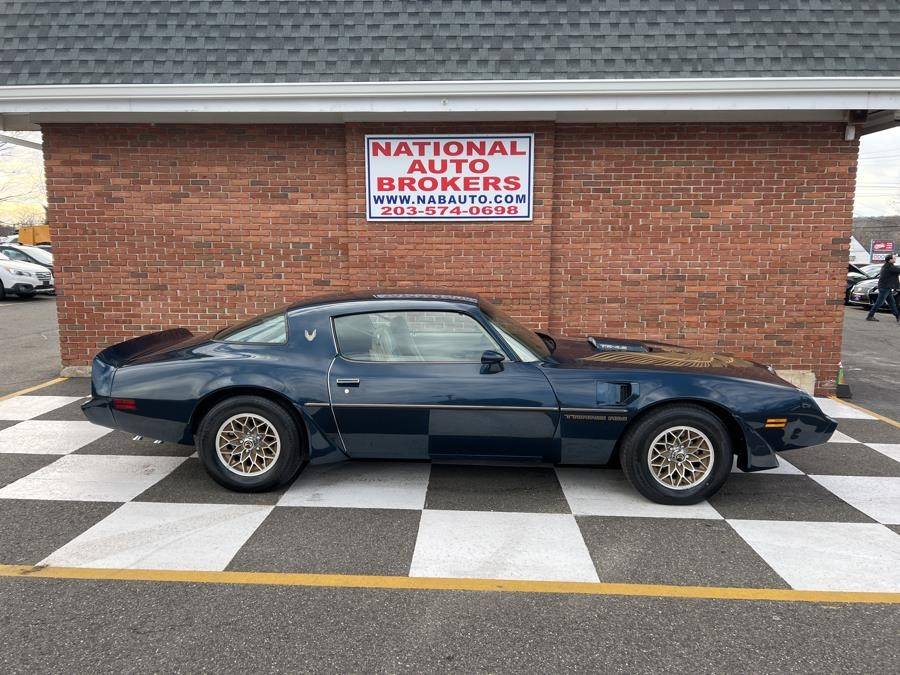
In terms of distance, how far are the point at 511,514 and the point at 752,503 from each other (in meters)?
1.60

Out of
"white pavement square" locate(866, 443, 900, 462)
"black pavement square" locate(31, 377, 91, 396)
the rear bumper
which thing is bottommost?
"white pavement square" locate(866, 443, 900, 462)

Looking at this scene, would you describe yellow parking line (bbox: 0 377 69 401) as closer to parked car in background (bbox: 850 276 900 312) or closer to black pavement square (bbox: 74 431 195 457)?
black pavement square (bbox: 74 431 195 457)

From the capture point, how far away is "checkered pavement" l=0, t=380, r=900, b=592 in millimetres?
3027

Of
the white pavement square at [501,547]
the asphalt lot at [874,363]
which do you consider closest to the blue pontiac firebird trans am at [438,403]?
the white pavement square at [501,547]

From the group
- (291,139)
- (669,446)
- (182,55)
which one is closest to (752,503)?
(669,446)

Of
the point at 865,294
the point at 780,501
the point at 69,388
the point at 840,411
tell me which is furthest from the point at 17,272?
the point at 865,294

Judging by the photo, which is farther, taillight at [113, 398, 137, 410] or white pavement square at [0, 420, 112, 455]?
white pavement square at [0, 420, 112, 455]

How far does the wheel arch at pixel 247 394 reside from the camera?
3.81m

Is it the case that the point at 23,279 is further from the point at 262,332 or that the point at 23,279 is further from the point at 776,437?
the point at 776,437

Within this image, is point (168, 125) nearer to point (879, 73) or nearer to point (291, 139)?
point (291, 139)

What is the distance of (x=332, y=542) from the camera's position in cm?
325

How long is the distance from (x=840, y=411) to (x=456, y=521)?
15.6 feet

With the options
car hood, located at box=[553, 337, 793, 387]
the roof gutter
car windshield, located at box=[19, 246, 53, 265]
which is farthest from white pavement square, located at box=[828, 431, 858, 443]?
car windshield, located at box=[19, 246, 53, 265]

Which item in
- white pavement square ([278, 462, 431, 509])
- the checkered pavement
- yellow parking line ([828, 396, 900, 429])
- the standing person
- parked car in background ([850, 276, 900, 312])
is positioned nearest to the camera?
the checkered pavement
